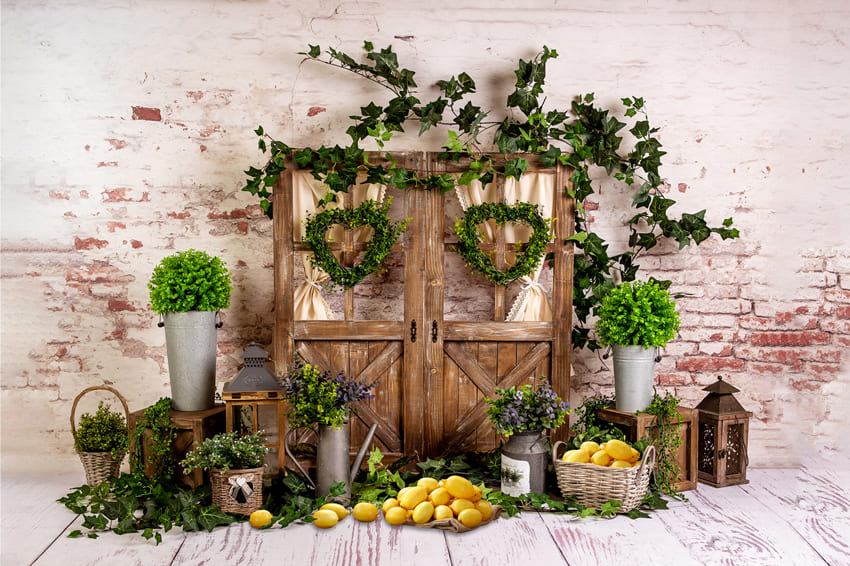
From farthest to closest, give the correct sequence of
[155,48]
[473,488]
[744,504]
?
[155,48]
[744,504]
[473,488]

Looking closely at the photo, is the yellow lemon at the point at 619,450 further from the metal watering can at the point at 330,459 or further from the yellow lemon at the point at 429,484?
the metal watering can at the point at 330,459

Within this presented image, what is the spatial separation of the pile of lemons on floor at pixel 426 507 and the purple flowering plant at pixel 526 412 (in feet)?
1.17

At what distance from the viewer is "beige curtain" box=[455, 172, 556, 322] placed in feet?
11.7

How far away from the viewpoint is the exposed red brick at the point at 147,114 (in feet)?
12.0

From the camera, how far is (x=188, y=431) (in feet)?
10.3

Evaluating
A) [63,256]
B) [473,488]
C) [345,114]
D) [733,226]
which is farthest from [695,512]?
[63,256]

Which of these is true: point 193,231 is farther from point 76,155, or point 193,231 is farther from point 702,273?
point 702,273

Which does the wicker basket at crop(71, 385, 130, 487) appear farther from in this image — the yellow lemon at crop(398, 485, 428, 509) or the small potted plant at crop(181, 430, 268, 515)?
the yellow lemon at crop(398, 485, 428, 509)

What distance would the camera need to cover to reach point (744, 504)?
310cm

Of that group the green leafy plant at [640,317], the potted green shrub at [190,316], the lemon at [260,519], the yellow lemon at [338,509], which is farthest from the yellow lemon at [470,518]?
the potted green shrub at [190,316]

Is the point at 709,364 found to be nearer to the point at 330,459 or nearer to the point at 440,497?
the point at 440,497

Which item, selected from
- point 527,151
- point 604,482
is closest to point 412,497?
point 604,482

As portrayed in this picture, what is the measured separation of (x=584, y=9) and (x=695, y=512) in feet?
9.83

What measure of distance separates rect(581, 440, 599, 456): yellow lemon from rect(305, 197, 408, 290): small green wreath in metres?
1.48
